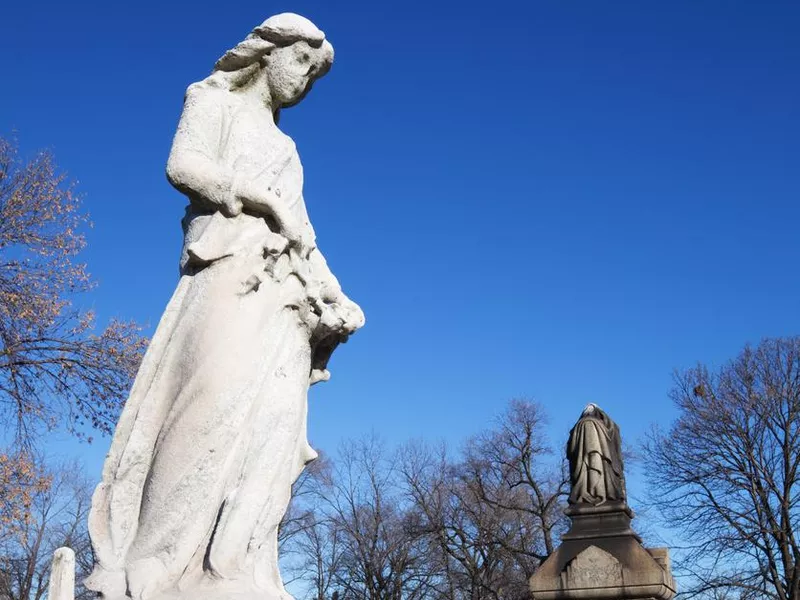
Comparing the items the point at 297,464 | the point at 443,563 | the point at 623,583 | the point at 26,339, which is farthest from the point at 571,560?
the point at 443,563

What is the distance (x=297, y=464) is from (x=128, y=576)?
102cm

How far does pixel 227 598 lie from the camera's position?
357 cm

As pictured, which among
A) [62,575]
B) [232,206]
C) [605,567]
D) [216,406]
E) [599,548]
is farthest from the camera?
[599,548]

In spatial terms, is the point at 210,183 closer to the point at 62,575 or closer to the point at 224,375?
the point at 224,375

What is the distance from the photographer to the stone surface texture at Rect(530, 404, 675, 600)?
11.9 m

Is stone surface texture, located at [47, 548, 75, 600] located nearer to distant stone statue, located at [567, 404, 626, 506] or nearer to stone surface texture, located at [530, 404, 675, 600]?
stone surface texture, located at [530, 404, 675, 600]

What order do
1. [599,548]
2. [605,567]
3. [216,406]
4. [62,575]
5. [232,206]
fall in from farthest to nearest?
1. [599,548]
2. [605,567]
3. [232,206]
4. [216,406]
5. [62,575]

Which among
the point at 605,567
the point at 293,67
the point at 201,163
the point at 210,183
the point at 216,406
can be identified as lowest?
the point at 216,406

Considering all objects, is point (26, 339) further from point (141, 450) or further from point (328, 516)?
point (328, 516)

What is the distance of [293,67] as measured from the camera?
497 centimetres

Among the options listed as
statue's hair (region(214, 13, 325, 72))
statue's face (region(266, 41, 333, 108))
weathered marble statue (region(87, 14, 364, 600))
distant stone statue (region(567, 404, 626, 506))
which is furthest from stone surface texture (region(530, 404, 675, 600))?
statue's hair (region(214, 13, 325, 72))

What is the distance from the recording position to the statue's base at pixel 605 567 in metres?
11.9

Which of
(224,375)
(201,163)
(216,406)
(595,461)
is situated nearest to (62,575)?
(216,406)

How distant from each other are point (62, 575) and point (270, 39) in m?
3.04
